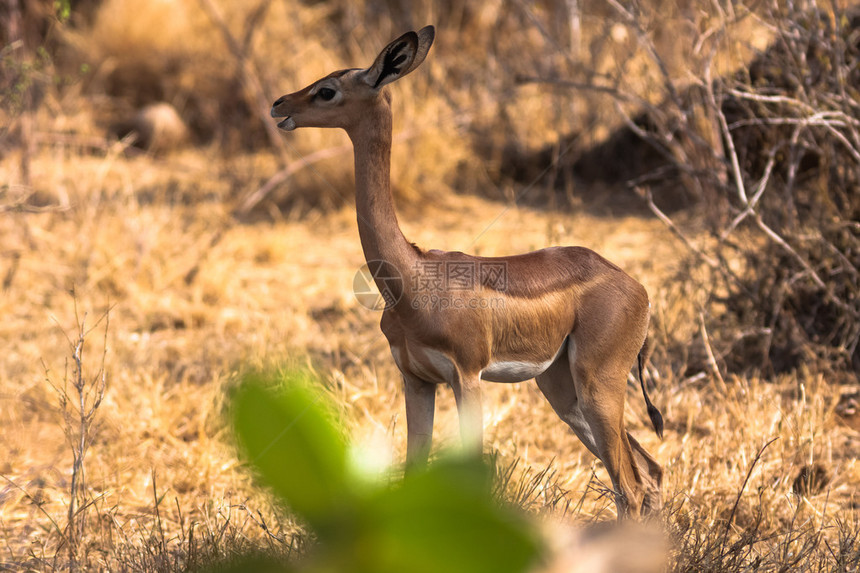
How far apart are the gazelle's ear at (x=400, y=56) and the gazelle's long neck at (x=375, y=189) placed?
0.29ft

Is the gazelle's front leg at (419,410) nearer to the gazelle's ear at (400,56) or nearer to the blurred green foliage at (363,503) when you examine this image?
the gazelle's ear at (400,56)

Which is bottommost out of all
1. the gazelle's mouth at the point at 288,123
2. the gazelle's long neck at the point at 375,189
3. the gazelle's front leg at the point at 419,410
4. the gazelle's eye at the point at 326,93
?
the gazelle's front leg at the point at 419,410

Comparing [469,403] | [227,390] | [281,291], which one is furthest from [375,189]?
[281,291]

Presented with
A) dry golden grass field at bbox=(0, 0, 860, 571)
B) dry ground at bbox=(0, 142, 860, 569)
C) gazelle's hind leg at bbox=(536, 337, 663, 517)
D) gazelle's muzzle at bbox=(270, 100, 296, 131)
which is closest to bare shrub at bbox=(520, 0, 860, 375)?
dry golden grass field at bbox=(0, 0, 860, 571)

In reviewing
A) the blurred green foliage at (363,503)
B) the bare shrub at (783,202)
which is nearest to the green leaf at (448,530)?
the blurred green foliage at (363,503)

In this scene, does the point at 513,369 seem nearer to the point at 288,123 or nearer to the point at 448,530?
the point at 288,123

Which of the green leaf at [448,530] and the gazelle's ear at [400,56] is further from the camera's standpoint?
the gazelle's ear at [400,56]

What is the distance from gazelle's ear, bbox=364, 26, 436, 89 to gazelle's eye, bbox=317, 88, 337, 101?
9cm

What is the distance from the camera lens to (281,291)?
5.89 m

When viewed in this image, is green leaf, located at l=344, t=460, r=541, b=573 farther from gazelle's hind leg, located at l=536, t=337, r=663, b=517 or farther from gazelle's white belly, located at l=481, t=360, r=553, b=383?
gazelle's hind leg, located at l=536, t=337, r=663, b=517

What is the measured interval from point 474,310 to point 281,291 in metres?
3.94

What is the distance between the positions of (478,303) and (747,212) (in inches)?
73.0

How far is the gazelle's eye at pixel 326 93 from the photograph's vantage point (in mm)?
2035

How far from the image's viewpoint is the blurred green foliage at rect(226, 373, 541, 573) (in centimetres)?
39
